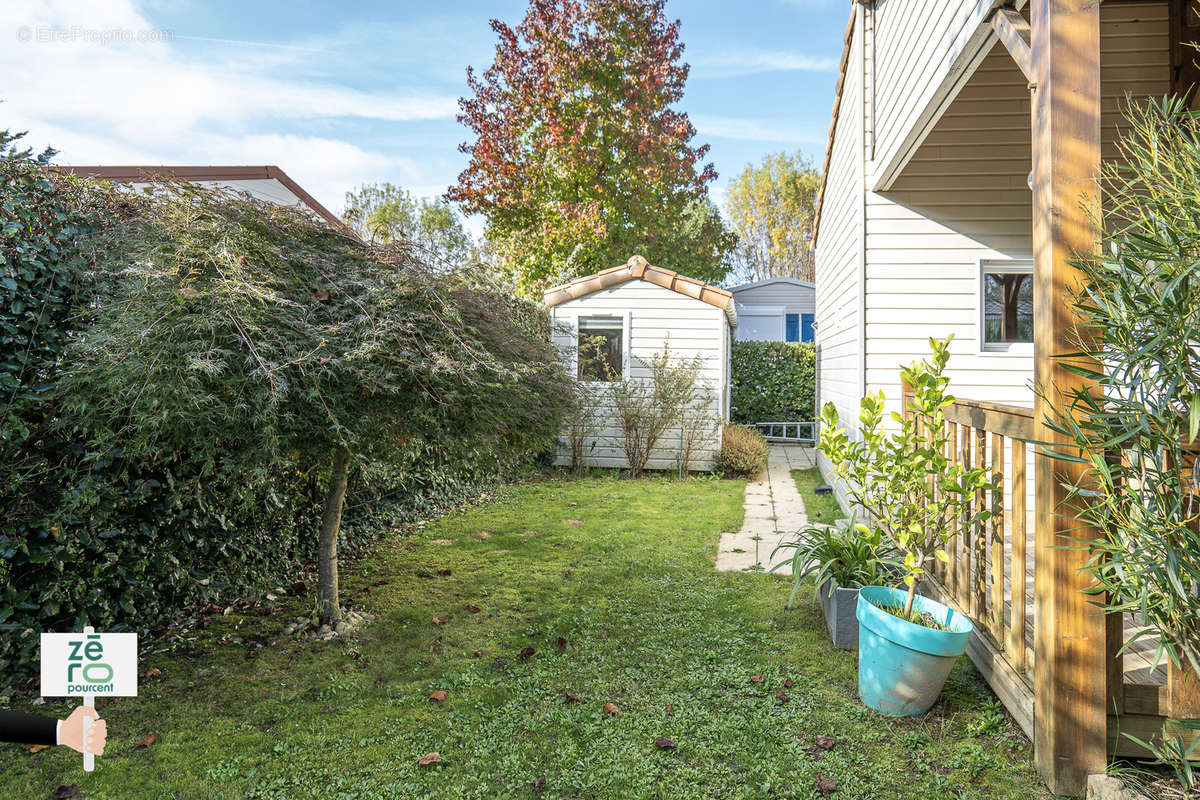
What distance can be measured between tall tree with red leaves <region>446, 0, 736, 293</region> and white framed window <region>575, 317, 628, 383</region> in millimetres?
6627

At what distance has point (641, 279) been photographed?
972cm

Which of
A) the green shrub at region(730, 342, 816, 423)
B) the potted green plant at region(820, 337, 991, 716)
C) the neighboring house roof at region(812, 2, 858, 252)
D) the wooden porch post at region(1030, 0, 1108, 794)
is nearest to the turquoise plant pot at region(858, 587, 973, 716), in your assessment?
the potted green plant at region(820, 337, 991, 716)

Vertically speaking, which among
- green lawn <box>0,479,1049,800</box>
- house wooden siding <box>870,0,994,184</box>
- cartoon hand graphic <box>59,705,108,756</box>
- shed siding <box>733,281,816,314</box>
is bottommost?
green lawn <box>0,479,1049,800</box>

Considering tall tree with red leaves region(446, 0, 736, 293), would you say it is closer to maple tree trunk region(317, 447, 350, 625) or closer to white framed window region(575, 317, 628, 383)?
white framed window region(575, 317, 628, 383)

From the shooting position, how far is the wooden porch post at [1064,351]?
2273 mm

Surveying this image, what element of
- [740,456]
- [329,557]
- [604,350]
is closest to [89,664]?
[329,557]


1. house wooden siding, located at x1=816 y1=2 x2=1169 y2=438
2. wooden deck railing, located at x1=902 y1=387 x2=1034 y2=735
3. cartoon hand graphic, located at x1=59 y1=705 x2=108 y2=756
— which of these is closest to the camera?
cartoon hand graphic, located at x1=59 y1=705 x2=108 y2=756

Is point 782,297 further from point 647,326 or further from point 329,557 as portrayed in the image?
point 329,557

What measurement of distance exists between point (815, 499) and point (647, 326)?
3.55 meters

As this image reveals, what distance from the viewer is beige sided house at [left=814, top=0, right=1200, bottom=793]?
2.30 metres

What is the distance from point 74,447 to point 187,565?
35.6 inches

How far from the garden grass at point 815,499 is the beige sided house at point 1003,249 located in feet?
3.53

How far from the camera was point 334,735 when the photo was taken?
2811 millimetres

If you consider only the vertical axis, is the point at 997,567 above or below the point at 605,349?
below
